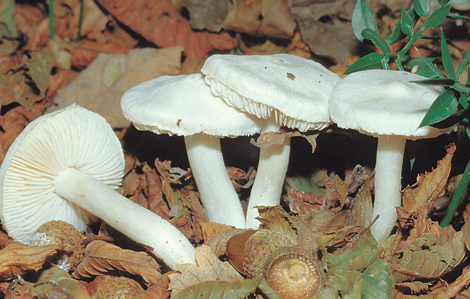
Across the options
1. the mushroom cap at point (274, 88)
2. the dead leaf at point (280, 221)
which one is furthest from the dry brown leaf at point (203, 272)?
the mushroom cap at point (274, 88)

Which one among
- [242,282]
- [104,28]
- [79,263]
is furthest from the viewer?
[104,28]

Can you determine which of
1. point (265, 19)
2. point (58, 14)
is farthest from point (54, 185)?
point (58, 14)

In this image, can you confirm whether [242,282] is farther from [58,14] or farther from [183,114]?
[58,14]

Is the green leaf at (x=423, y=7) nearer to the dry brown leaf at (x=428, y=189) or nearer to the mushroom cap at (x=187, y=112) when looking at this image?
the dry brown leaf at (x=428, y=189)

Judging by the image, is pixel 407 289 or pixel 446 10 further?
pixel 446 10

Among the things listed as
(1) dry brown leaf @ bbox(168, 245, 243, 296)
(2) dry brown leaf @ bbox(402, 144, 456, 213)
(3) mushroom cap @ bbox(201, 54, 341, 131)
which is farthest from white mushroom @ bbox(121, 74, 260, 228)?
(2) dry brown leaf @ bbox(402, 144, 456, 213)

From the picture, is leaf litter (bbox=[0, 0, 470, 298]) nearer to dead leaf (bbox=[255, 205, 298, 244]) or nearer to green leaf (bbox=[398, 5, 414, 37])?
dead leaf (bbox=[255, 205, 298, 244])
